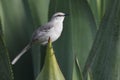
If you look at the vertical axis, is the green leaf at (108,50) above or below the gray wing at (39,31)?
above

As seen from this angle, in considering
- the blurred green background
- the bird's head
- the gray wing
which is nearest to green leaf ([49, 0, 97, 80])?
the blurred green background

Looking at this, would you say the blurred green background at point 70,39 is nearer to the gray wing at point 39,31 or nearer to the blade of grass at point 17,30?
the blade of grass at point 17,30

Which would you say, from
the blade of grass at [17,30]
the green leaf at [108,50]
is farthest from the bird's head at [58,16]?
the green leaf at [108,50]

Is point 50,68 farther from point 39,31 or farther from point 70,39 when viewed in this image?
point 39,31

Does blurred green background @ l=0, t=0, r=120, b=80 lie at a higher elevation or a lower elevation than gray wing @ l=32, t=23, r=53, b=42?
higher

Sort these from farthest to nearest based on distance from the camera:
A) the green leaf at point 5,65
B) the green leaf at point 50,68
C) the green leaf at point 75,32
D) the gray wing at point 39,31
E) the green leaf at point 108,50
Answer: the gray wing at point 39,31 < the green leaf at point 75,32 < the green leaf at point 108,50 < the green leaf at point 5,65 < the green leaf at point 50,68

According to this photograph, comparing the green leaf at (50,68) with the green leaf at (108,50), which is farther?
the green leaf at (108,50)

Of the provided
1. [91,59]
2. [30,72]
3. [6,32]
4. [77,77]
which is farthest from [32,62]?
[77,77]

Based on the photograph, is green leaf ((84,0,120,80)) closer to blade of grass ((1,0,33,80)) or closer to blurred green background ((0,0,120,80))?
blurred green background ((0,0,120,80))
